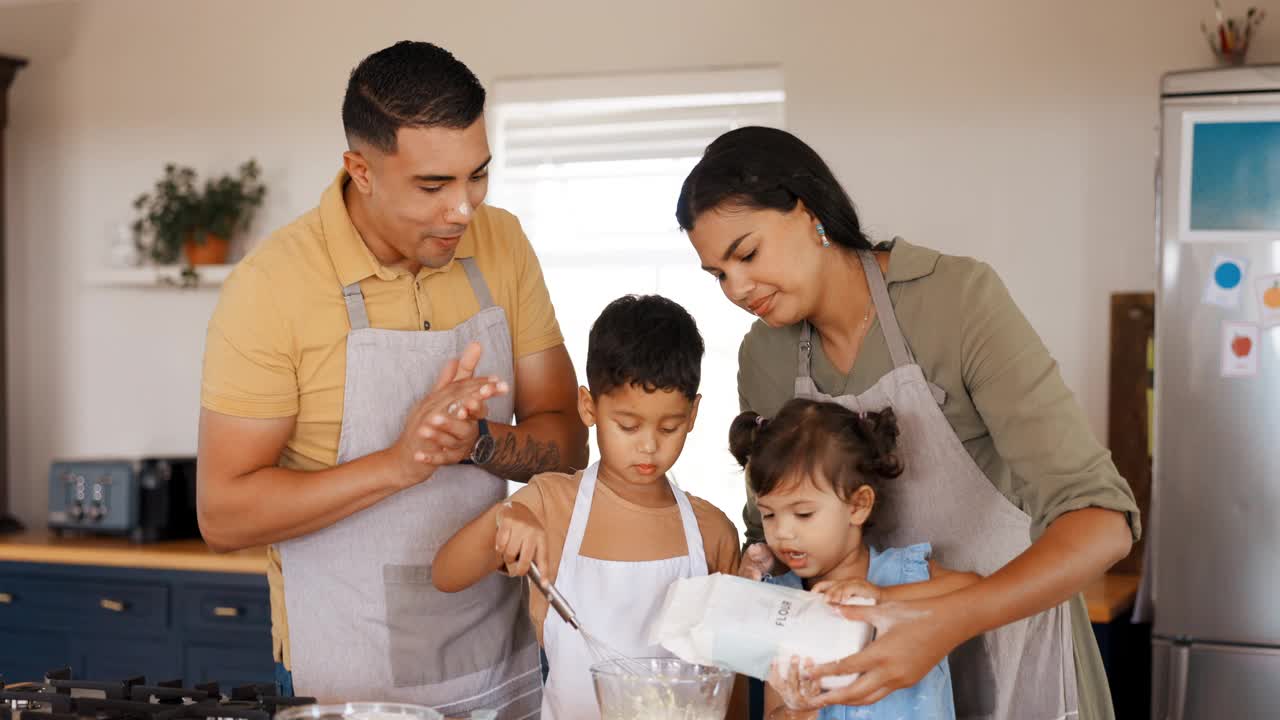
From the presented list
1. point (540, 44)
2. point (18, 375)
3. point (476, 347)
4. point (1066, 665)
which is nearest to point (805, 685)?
point (1066, 665)

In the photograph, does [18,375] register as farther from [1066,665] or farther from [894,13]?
[1066,665]

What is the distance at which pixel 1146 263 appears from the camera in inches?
133

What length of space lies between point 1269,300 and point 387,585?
6.94 feet

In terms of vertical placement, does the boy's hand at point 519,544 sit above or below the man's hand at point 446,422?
below

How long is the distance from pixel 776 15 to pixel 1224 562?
6.29 feet

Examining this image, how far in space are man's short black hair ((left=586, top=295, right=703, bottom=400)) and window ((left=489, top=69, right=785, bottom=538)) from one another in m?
1.96

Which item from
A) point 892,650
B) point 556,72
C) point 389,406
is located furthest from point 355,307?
point 556,72

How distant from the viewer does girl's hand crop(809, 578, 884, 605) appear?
135cm

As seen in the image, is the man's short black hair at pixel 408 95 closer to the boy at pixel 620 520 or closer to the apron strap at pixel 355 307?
the apron strap at pixel 355 307

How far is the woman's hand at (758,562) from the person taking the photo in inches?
64.9

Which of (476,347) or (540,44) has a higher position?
(540,44)

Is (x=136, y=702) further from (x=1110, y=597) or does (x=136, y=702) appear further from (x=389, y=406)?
(x=1110, y=597)

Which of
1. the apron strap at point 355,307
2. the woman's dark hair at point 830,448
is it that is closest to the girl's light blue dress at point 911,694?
the woman's dark hair at point 830,448

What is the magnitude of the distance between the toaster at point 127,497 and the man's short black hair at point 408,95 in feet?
8.28
